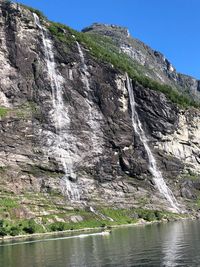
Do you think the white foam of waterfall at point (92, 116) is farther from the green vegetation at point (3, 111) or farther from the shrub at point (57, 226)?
the shrub at point (57, 226)

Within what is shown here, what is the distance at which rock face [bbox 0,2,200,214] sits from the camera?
101625 millimetres

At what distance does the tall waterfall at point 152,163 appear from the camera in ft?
372

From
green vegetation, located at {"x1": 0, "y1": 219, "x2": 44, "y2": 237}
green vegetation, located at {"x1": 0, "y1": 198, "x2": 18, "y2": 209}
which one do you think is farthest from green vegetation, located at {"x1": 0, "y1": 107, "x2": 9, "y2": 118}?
green vegetation, located at {"x1": 0, "y1": 219, "x2": 44, "y2": 237}

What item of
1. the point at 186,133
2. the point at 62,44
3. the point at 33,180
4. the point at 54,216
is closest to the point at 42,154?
the point at 33,180

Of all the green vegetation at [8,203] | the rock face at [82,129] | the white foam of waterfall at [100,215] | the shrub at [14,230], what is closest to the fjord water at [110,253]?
the shrub at [14,230]

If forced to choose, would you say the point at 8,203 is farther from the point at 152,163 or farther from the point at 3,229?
the point at 152,163

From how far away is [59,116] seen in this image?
369 ft

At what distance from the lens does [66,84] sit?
119062mm

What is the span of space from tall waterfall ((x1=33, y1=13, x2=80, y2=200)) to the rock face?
53 centimetres

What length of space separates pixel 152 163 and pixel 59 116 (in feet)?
89.8

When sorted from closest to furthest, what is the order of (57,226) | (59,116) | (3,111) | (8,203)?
1. (57,226)
2. (8,203)
3. (3,111)
4. (59,116)

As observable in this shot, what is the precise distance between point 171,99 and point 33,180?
56317 mm

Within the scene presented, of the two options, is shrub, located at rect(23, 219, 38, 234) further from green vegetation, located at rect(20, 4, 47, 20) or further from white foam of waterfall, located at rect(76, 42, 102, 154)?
green vegetation, located at rect(20, 4, 47, 20)

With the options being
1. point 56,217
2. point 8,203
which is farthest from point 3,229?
point 56,217
